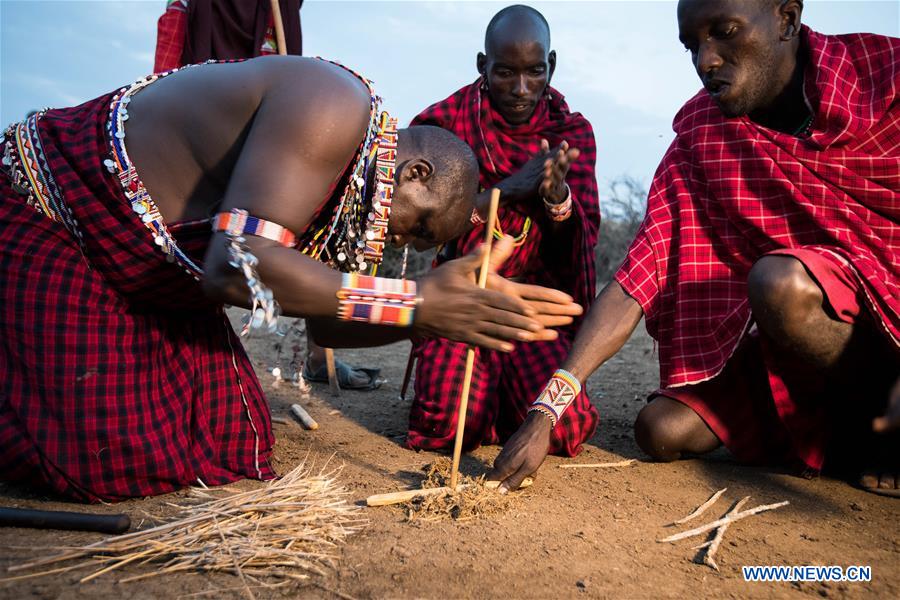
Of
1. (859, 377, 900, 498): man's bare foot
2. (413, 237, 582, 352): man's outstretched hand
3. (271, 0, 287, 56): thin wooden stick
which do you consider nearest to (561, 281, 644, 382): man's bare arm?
(413, 237, 582, 352): man's outstretched hand

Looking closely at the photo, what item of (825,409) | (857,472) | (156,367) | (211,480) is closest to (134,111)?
(156,367)

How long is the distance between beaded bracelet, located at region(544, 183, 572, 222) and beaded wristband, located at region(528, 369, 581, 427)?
0.97 metres

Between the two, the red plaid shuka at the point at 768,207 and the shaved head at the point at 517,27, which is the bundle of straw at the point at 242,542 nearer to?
the red plaid shuka at the point at 768,207

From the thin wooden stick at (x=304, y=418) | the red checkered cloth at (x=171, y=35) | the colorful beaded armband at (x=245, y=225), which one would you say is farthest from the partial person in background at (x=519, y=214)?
the red checkered cloth at (x=171, y=35)

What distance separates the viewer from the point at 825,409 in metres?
3.06

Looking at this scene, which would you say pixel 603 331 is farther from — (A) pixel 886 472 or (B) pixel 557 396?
(A) pixel 886 472

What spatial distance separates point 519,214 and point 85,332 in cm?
203

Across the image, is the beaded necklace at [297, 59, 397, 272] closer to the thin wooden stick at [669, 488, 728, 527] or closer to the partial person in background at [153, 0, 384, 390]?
the thin wooden stick at [669, 488, 728, 527]

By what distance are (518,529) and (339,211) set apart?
3.86 feet

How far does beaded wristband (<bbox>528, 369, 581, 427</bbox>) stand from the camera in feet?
9.37

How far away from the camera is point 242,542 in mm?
2082

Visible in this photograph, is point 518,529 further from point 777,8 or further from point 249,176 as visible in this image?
point 777,8

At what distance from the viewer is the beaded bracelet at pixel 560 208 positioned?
141 inches

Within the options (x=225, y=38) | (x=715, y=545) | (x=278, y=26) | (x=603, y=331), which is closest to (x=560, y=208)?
(x=603, y=331)
